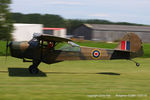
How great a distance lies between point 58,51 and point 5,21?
1632 inches

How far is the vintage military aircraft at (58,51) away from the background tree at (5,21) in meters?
38.4

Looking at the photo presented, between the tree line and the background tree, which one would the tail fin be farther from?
the tree line

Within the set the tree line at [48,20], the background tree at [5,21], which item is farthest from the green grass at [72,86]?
the tree line at [48,20]

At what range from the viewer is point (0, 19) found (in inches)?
2131

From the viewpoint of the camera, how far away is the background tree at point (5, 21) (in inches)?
2064

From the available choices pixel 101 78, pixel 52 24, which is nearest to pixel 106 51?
pixel 101 78

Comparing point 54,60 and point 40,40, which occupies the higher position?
point 40,40

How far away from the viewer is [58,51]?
1435 cm

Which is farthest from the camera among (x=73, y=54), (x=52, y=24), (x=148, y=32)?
(x=52, y=24)

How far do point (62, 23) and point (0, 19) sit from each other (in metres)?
119

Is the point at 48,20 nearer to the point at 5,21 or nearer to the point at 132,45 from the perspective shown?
the point at 5,21

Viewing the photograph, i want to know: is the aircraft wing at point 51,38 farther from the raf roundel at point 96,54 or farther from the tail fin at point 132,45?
the tail fin at point 132,45

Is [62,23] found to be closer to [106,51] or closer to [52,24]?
[52,24]

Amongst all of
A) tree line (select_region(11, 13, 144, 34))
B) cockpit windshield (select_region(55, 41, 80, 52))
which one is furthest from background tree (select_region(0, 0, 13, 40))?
tree line (select_region(11, 13, 144, 34))
